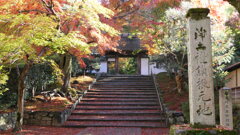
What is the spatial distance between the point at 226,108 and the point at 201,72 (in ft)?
8.36

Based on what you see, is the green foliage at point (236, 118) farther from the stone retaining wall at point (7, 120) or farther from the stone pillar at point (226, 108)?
the stone retaining wall at point (7, 120)

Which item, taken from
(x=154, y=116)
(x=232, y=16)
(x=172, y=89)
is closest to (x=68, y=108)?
(x=154, y=116)

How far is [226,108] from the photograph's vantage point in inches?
297

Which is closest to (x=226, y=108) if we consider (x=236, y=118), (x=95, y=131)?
(x=236, y=118)

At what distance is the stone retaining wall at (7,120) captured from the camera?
8969 millimetres

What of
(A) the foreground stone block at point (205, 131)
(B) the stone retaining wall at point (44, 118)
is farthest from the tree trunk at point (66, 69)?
(A) the foreground stone block at point (205, 131)

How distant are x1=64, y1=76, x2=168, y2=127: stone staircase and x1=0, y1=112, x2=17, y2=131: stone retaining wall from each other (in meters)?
2.25

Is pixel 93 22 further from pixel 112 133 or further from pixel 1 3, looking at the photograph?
pixel 112 133

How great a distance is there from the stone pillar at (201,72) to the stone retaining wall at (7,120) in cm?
730

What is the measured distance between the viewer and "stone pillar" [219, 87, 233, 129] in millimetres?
7465

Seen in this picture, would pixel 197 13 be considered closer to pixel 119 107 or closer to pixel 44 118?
pixel 119 107

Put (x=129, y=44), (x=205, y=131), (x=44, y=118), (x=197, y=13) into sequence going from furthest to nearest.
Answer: (x=129, y=44) < (x=44, y=118) < (x=197, y=13) < (x=205, y=131)

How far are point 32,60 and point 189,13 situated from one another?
18.6 ft

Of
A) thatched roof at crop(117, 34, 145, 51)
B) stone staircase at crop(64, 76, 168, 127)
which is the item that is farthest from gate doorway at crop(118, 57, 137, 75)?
stone staircase at crop(64, 76, 168, 127)
